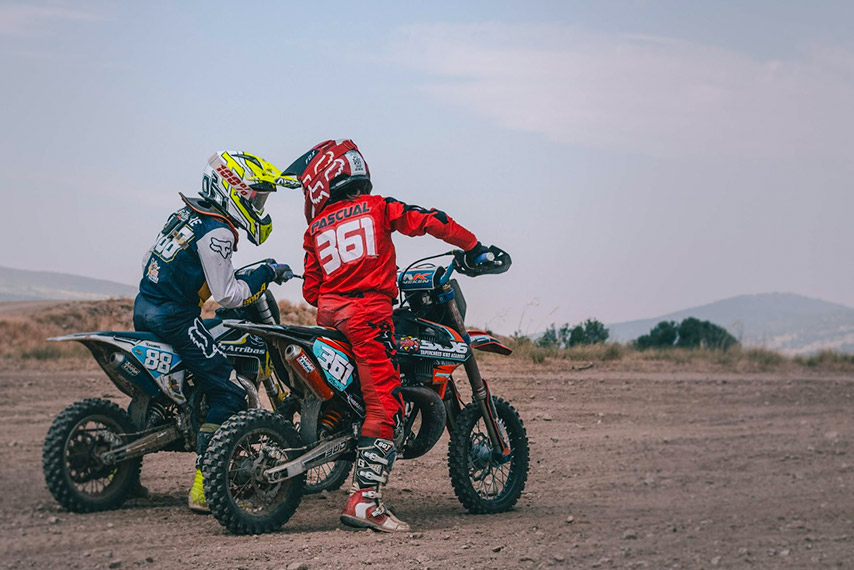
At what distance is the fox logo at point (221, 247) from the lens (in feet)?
21.6

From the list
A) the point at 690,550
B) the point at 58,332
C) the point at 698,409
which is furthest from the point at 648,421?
the point at 58,332

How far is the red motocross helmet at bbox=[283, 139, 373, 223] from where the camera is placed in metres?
6.38

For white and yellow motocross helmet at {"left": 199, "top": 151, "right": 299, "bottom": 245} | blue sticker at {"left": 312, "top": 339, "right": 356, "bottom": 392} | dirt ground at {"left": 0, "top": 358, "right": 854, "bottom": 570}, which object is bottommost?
dirt ground at {"left": 0, "top": 358, "right": 854, "bottom": 570}

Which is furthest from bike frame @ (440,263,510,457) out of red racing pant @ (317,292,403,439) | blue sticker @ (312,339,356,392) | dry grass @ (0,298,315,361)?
dry grass @ (0,298,315,361)

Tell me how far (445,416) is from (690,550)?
1.81 metres

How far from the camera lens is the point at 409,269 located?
686 centimetres

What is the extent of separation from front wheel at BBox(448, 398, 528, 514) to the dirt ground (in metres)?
0.16

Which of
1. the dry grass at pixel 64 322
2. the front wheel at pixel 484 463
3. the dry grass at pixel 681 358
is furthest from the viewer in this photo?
the dry grass at pixel 681 358

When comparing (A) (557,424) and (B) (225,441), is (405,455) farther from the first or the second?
(A) (557,424)

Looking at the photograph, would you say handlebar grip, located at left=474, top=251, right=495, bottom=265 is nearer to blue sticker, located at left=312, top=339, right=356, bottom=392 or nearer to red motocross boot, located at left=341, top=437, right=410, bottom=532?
blue sticker, located at left=312, top=339, right=356, bottom=392

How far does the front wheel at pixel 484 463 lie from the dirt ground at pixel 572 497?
0.16 m

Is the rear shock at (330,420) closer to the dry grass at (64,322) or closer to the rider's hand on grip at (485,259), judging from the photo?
the rider's hand on grip at (485,259)

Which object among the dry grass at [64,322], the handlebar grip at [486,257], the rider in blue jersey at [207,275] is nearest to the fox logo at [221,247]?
the rider in blue jersey at [207,275]

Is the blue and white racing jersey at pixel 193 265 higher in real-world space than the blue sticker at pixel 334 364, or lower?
higher
